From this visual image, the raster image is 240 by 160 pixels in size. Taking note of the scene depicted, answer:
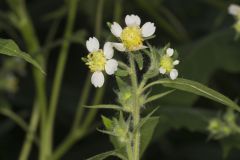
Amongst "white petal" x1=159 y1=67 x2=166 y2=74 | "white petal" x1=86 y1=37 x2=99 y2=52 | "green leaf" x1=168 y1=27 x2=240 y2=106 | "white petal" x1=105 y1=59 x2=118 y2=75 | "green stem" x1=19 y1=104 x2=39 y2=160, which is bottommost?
"white petal" x1=159 y1=67 x2=166 y2=74

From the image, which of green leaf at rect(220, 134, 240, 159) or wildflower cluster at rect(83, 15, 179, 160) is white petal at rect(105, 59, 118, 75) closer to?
wildflower cluster at rect(83, 15, 179, 160)

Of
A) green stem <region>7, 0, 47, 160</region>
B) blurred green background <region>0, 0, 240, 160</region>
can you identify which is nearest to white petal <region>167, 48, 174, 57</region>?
blurred green background <region>0, 0, 240, 160</region>

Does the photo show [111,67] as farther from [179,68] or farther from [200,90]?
[179,68]

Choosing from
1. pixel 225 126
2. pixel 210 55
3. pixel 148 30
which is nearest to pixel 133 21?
pixel 148 30

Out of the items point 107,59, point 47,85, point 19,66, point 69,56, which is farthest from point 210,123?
point 69,56

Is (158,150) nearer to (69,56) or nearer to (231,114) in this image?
(69,56)

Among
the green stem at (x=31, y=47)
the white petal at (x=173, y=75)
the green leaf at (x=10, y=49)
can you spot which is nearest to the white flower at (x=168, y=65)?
the white petal at (x=173, y=75)

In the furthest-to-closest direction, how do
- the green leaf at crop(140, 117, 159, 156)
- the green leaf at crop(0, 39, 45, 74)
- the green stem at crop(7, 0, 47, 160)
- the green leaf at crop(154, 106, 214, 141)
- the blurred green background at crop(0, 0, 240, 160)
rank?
the blurred green background at crop(0, 0, 240, 160), the green stem at crop(7, 0, 47, 160), the green leaf at crop(154, 106, 214, 141), the green leaf at crop(140, 117, 159, 156), the green leaf at crop(0, 39, 45, 74)

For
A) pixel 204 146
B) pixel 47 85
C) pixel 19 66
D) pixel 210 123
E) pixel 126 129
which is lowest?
pixel 126 129
